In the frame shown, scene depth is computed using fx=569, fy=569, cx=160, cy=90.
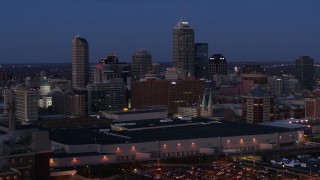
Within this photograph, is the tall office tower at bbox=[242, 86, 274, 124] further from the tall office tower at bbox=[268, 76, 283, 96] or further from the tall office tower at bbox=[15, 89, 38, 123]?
the tall office tower at bbox=[268, 76, 283, 96]

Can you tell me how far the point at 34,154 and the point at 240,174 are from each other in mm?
6840

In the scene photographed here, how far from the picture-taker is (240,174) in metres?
19.0

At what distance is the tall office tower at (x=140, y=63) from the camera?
58.9 meters

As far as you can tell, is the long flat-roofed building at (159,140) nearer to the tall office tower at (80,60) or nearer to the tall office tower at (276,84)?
the tall office tower at (276,84)

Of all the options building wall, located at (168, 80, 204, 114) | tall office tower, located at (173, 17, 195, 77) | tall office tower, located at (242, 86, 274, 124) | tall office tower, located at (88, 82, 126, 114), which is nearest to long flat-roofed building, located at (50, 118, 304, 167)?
tall office tower, located at (242, 86, 274, 124)

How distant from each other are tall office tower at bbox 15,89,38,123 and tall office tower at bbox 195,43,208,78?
31286 mm

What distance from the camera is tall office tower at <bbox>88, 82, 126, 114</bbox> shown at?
42.5 m

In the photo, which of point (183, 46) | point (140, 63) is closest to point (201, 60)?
point (183, 46)

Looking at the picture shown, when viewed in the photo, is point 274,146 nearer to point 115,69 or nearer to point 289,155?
point 289,155

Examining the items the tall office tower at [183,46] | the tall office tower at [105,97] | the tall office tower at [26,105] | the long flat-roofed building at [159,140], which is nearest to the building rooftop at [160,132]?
the long flat-roofed building at [159,140]

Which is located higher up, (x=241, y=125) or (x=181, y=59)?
(x=181, y=59)

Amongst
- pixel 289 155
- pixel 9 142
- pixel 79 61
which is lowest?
pixel 289 155

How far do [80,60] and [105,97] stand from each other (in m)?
20.4

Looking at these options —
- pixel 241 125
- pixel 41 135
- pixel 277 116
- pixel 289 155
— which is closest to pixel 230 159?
pixel 289 155
